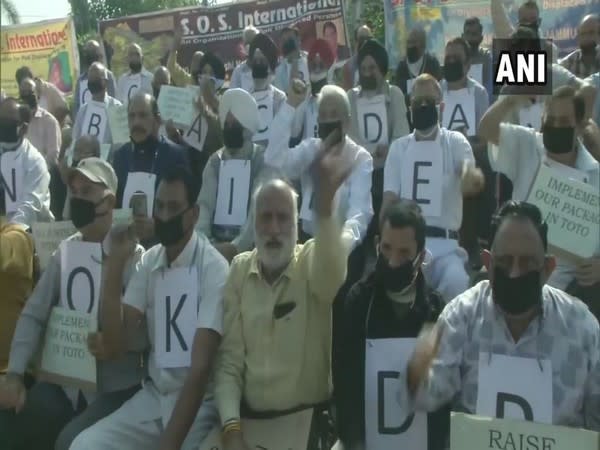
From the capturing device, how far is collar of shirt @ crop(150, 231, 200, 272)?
530 cm

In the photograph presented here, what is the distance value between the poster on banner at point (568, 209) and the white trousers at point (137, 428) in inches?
73.9

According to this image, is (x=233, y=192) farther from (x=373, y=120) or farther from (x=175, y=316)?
(x=175, y=316)

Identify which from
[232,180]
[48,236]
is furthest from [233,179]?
[48,236]

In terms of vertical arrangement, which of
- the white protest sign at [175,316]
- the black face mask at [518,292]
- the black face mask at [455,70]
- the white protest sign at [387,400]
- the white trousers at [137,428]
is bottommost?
the white trousers at [137,428]

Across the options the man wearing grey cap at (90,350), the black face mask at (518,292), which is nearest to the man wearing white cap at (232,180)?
the man wearing grey cap at (90,350)

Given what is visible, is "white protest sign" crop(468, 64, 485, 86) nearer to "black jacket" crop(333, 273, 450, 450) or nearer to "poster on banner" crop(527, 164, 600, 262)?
"poster on banner" crop(527, 164, 600, 262)

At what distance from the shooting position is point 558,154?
602 centimetres

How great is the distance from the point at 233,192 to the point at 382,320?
2786 millimetres

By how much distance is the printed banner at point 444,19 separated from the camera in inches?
576

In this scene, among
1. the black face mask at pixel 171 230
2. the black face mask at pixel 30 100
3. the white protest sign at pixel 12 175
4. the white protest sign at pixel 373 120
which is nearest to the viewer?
the black face mask at pixel 171 230

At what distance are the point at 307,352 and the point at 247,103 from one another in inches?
132

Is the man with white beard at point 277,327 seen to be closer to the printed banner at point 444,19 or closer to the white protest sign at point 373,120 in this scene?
the white protest sign at point 373,120

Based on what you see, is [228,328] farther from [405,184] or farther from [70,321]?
[405,184]

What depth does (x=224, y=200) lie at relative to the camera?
7.35m
